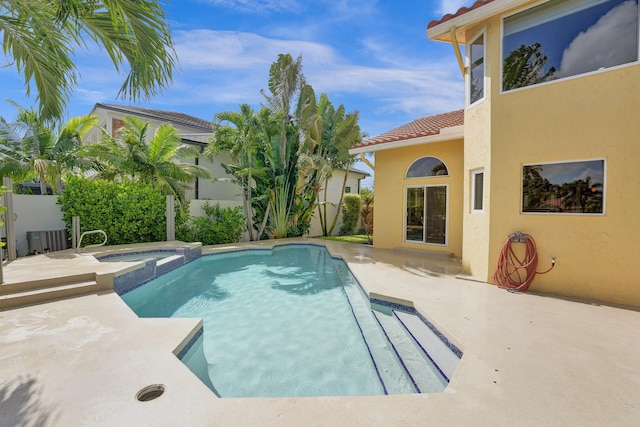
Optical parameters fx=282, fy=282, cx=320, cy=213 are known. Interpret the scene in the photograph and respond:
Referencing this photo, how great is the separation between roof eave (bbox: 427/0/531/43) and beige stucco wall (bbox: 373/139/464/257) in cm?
414

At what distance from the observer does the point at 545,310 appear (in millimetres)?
5645

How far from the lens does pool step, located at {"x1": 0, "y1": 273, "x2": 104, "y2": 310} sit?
18.6 feet

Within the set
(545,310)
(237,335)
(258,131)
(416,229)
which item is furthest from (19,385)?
(258,131)

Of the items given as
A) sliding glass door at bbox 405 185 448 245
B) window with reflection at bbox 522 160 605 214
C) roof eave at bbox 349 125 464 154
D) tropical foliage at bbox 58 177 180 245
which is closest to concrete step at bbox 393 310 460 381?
window with reflection at bbox 522 160 605 214

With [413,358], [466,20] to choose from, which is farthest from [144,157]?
[413,358]

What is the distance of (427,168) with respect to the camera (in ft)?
39.5

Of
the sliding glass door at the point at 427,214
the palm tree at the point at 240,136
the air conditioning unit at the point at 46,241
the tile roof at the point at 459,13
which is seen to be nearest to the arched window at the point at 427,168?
Result: the sliding glass door at the point at 427,214

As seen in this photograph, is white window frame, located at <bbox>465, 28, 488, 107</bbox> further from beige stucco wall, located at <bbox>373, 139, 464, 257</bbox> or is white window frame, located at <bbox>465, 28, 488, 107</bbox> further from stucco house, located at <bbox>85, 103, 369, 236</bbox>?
stucco house, located at <bbox>85, 103, 369, 236</bbox>

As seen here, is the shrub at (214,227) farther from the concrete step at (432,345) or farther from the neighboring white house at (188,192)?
the concrete step at (432,345)

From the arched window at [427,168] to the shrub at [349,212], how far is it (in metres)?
9.29

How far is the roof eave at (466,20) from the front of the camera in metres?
6.78

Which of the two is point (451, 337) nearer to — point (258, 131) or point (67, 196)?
point (258, 131)

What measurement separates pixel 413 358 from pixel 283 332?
2539mm

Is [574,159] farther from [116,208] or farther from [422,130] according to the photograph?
[116,208]
